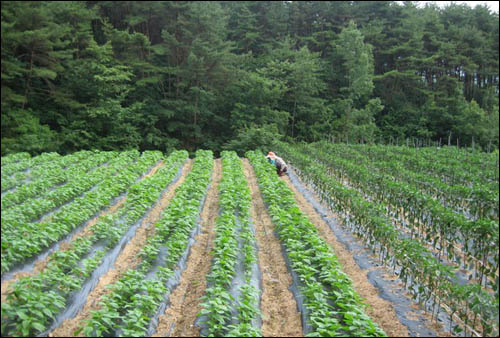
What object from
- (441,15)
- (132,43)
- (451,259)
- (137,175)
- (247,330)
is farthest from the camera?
(441,15)

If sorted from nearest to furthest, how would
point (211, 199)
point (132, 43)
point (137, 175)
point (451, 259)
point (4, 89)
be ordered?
point (4, 89) → point (451, 259) → point (211, 199) → point (137, 175) → point (132, 43)

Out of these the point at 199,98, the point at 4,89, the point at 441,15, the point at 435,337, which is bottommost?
the point at 435,337

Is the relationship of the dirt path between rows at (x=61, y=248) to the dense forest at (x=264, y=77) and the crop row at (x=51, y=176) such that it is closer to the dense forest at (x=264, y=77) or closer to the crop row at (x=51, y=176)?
the crop row at (x=51, y=176)

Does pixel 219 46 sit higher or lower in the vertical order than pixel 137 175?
higher

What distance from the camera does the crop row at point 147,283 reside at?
366cm

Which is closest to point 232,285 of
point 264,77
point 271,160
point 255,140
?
point 271,160

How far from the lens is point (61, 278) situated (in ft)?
13.5

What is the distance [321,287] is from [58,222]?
432 centimetres

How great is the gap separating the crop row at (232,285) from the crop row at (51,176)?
2.47 meters

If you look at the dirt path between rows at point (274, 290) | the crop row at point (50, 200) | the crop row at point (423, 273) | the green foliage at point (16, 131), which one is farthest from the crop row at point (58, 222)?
the crop row at point (423, 273)

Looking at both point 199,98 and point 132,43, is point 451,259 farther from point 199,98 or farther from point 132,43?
point 132,43

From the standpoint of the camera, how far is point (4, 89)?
2594mm

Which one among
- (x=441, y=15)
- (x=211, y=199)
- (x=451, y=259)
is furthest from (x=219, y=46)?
(x=441, y=15)

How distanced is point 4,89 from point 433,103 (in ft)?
108
